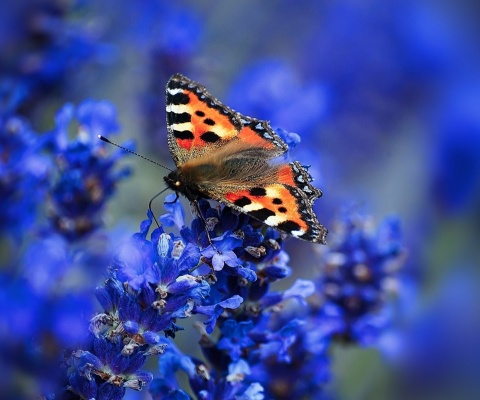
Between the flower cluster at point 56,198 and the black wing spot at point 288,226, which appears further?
the flower cluster at point 56,198

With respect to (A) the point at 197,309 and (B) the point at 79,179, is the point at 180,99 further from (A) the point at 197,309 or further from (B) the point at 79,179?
(A) the point at 197,309

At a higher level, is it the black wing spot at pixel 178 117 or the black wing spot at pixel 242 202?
the black wing spot at pixel 178 117

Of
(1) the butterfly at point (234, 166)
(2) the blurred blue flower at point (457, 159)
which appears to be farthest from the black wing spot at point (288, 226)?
(2) the blurred blue flower at point (457, 159)

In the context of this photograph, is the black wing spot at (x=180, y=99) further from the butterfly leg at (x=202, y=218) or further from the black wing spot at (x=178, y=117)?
the butterfly leg at (x=202, y=218)

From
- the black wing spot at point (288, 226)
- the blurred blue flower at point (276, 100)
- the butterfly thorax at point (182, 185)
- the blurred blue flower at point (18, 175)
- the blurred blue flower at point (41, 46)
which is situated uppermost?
the blurred blue flower at point (276, 100)

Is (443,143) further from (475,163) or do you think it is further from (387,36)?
(387,36)

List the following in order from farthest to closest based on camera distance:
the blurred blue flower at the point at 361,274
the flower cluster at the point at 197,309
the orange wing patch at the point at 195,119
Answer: the blurred blue flower at the point at 361,274 → the orange wing patch at the point at 195,119 → the flower cluster at the point at 197,309

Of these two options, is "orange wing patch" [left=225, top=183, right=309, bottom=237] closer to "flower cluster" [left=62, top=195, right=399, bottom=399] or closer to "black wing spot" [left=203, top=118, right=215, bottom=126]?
"flower cluster" [left=62, top=195, right=399, bottom=399]
